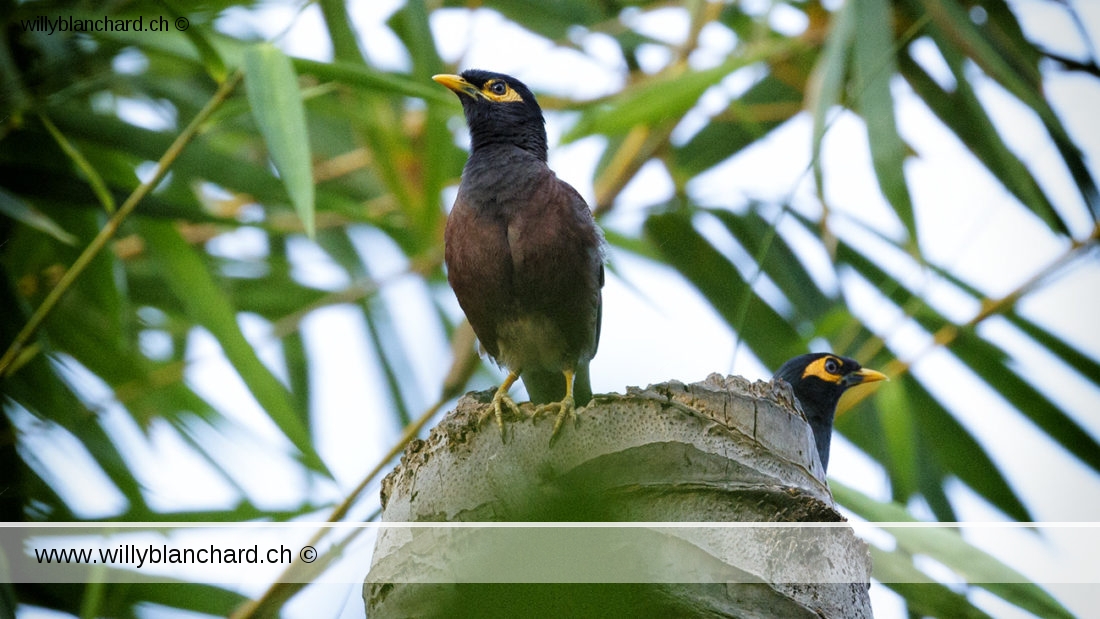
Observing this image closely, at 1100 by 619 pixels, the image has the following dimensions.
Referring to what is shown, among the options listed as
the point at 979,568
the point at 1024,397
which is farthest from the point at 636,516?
the point at 1024,397

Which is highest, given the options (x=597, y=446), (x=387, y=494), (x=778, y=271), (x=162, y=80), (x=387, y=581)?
(x=162, y=80)

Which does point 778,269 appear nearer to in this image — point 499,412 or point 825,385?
point 825,385

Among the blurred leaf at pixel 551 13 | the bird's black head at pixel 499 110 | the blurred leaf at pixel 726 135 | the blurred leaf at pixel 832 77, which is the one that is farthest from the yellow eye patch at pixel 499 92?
the blurred leaf at pixel 726 135

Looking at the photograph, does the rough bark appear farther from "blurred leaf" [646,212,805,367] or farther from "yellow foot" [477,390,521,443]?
"blurred leaf" [646,212,805,367]

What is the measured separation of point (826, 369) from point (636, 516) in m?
2.75

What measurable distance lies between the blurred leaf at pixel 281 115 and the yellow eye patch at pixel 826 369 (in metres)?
2.27

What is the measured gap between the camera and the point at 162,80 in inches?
199

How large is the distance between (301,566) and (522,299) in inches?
41.2

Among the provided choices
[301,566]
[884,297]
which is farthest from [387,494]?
[884,297]

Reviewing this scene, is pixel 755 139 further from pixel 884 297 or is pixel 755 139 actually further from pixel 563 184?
pixel 563 184

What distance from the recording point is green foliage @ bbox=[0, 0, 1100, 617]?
11.9 ft

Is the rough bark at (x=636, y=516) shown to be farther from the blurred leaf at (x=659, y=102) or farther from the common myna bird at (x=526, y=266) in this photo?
the blurred leaf at (x=659, y=102)

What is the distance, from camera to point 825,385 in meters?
4.51

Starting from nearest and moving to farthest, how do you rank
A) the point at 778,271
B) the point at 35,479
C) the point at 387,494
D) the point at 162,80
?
the point at 387,494, the point at 35,479, the point at 778,271, the point at 162,80
